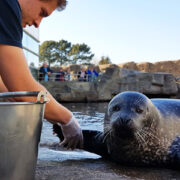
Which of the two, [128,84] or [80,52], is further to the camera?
[80,52]

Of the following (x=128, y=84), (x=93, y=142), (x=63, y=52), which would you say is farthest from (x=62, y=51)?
(x=93, y=142)

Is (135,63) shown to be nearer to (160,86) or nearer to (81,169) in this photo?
(160,86)

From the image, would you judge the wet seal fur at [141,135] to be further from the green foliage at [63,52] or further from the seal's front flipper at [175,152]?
the green foliage at [63,52]

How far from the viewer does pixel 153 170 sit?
1938 millimetres

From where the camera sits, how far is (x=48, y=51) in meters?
43.0

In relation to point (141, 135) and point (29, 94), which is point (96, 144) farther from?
point (29, 94)

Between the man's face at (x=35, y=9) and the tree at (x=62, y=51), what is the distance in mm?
41100

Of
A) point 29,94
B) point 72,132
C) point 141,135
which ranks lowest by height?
point 141,135

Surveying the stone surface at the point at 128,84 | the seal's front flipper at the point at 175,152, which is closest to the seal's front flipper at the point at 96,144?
the seal's front flipper at the point at 175,152

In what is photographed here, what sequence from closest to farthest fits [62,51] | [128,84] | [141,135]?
[141,135] → [128,84] → [62,51]

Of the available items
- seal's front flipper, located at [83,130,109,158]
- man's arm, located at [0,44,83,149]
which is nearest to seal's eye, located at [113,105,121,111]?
seal's front flipper, located at [83,130,109,158]

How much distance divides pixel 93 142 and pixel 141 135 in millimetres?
497

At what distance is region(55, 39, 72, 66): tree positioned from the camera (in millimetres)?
42375

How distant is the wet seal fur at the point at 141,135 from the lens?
1.96 metres
